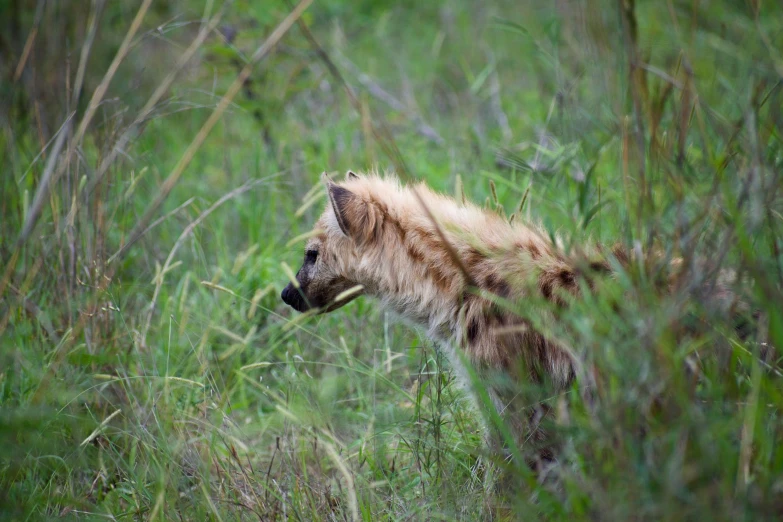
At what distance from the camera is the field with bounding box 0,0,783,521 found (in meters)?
1.94

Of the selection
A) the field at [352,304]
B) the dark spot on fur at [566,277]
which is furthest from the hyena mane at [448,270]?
the field at [352,304]

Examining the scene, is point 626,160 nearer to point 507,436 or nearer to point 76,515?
point 507,436

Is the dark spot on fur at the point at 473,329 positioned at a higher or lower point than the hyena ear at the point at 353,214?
lower

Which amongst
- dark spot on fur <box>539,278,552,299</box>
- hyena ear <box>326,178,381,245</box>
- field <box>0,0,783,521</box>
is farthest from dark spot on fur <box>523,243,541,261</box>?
hyena ear <box>326,178,381,245</box>

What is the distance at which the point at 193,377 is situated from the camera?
12.1ft

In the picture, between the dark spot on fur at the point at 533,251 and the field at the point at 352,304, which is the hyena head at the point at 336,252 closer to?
the field at the point at 352,304

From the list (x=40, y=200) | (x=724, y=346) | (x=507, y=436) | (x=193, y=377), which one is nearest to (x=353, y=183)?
(x=193, y=377)

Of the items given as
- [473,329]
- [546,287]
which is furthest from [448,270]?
[546,287]

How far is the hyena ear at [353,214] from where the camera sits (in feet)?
11.0

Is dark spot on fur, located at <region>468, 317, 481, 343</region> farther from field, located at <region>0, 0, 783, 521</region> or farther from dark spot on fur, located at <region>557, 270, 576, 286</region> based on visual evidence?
dark spot on fur, located at <region>557, 270, 576, 286</region>

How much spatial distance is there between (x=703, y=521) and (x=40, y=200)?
2.24 meters

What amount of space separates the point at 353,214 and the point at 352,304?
1085 millimetres

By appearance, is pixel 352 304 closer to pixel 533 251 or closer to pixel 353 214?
pixel 353 214

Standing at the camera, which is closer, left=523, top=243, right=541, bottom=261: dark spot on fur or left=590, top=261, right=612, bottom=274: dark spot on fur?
left=590, top=261, right=612, bottom=274: dark spot on fur
